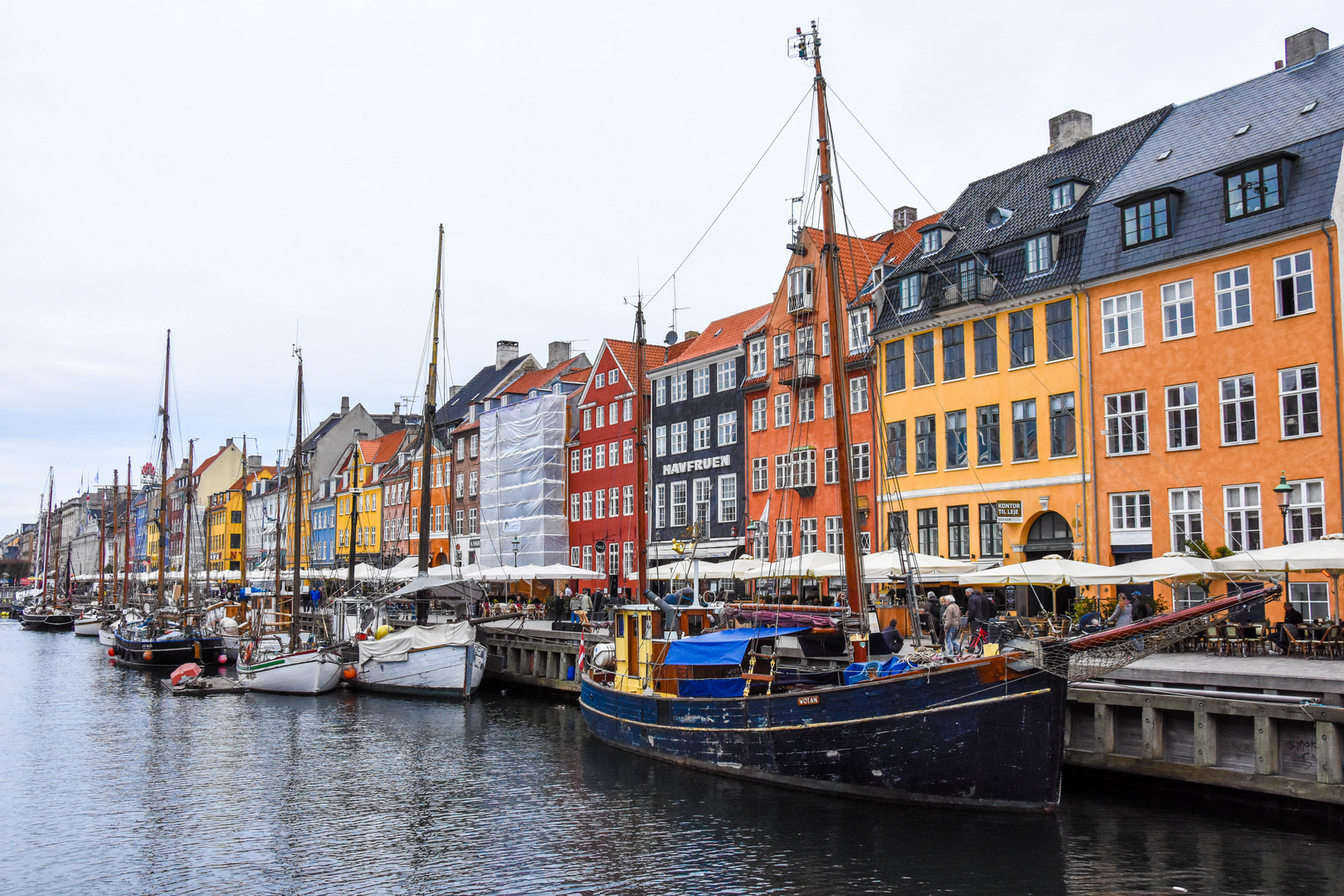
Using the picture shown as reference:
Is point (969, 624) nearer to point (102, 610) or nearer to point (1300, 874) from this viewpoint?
point (1300, 874)

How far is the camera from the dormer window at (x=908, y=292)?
42938mm

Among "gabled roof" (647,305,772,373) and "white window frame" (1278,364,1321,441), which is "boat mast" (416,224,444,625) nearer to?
"gabled roof" (647,305,772,373)

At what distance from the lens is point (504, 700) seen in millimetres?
38781

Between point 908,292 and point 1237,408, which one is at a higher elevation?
point 908,292

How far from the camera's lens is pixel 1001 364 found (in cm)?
3941

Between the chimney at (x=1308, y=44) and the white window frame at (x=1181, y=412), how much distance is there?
38.3 ft

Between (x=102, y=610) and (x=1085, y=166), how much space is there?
7764cm

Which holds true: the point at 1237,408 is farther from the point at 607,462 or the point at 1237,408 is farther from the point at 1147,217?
the point at 607,462

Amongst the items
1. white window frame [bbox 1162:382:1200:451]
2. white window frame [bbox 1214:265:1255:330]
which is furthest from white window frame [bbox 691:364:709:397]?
white window frame [bbox 1214:265:1255:330]

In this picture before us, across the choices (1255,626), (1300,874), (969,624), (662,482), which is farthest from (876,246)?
(1300,874)

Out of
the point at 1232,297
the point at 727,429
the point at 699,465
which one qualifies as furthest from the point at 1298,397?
the point at 699,465

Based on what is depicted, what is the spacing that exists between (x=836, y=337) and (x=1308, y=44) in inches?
957

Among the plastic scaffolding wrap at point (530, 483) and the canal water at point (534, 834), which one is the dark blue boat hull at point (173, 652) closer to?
the plastic scaffolding wrap at point (530, 483)

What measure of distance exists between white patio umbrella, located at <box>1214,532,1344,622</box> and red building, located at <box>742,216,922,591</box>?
802 inches
